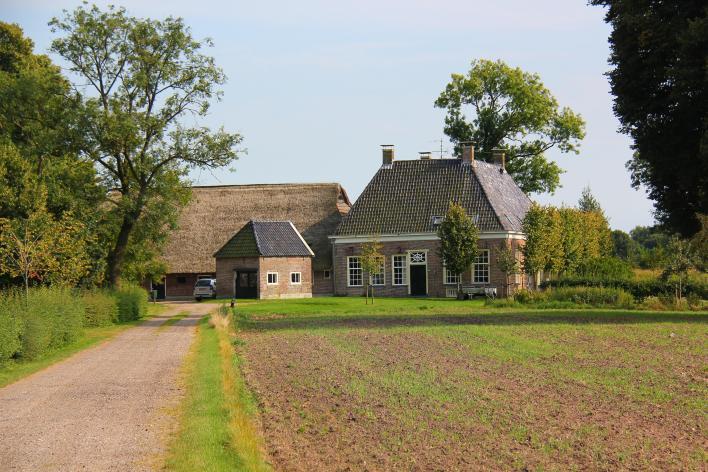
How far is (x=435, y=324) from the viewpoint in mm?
29203

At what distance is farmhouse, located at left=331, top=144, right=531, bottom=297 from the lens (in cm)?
5175

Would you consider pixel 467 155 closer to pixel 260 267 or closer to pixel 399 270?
pixel 399 270

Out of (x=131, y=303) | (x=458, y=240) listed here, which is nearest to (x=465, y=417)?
(x=131, y=303)

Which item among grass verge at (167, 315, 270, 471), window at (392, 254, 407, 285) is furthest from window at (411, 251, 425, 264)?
grass verge at (167, 315, 270, 471)

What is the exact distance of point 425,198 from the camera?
55094 millimetres

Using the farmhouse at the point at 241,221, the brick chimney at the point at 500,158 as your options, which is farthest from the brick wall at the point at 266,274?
the brick chimney at the point at 500,158

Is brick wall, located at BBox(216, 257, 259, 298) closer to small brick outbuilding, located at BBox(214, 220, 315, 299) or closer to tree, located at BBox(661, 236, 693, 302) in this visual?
small brick outbuilding, located at BBox(214, 220, 315, 299)

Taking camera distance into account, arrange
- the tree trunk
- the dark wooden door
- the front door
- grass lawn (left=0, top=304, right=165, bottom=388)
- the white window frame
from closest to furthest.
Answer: grass lawn (left=0, top=304, right=165, bottom=388), the tree trunk, the dark wooden door, the white window frame, the front door

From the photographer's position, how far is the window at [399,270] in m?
53.6

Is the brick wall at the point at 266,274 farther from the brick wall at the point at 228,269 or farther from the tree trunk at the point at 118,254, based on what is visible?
the tree trunk at the point at 118,254

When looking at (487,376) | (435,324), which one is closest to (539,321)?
(435,324)

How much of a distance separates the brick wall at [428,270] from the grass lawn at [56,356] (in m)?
21.6

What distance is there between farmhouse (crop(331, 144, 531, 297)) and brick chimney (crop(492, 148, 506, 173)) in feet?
7.55

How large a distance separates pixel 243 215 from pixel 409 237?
18013 millimetres
